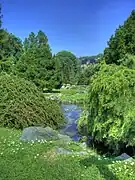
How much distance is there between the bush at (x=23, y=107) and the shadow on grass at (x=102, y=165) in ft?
26.7

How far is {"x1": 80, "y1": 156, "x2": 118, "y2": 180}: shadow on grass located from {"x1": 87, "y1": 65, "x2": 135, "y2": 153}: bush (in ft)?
8.04

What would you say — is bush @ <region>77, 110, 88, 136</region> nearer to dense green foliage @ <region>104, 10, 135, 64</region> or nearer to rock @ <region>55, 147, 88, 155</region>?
rock @ <region>55, 147, 88, 155</region>

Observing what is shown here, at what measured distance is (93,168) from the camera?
10.6m

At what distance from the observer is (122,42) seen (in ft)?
179

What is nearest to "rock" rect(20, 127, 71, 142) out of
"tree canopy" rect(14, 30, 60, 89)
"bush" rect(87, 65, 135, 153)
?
"bush" rect(87, 65, 135, 153)

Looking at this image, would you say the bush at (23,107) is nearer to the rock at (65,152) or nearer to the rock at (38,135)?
the rock at (38,135)

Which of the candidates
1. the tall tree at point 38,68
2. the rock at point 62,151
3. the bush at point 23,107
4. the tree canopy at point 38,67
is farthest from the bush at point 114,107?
the tall tree at point 38,68

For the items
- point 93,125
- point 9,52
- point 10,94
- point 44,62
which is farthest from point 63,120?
point 9,52

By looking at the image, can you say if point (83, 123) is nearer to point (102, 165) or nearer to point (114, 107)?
point (114, 107)

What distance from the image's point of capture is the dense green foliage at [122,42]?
5359 cm

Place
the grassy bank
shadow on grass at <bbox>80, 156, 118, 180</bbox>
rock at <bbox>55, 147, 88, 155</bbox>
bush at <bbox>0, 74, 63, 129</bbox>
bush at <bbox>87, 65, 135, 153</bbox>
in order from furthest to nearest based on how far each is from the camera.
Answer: the grassy bank
bush at <bbox>0, 74, 63, 129</bbox>
bush at <bbox>87, 65, 135, 153</bbox>
rock at <bbox>55, 147, 88, 155</bbox>
shadow on grass at <bbox>80, 156, 118, 180</bbox>

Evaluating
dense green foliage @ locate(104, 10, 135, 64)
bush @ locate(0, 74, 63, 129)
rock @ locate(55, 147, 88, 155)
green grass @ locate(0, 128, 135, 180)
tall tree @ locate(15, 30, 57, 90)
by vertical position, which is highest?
dense green foliage @ locate(104, 10, 135, 64)

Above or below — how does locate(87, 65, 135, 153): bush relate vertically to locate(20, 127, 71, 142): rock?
above

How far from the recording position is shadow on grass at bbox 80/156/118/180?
399 inches
